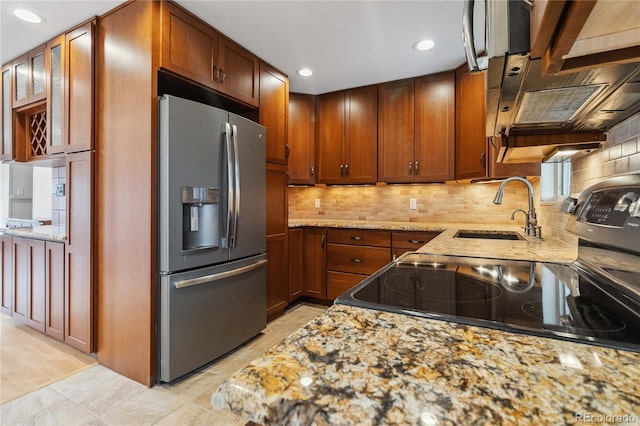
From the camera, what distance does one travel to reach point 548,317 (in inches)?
23.1

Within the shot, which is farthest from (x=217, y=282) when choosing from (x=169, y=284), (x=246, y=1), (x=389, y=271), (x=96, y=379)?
(x=246, y=1)

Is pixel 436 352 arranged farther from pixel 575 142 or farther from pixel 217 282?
pixel 217 282

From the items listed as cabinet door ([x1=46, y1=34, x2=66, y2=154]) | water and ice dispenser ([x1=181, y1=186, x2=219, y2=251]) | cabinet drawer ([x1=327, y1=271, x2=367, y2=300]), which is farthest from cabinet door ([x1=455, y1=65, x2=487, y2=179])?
cabinet door ([x1=46, y1=34, x2=66, y2=154])

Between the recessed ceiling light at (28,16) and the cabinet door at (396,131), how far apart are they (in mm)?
2750

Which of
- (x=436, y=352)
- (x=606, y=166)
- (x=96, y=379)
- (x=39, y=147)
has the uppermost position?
(x=39, y=147)

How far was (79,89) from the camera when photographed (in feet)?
6.78

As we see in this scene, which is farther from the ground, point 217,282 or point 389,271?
point 389,271

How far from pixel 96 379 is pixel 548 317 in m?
2.37

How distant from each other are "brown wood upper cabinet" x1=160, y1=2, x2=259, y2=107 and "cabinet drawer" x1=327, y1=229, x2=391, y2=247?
57.4 inches

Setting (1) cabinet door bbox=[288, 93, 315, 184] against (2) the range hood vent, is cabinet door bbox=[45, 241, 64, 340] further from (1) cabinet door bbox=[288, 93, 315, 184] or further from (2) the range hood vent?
(2) the range hood vent

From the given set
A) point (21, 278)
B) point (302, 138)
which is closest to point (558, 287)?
point (302, 138)

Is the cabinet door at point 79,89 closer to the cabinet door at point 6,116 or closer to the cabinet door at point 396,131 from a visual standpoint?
the cabinet door at point 6,116

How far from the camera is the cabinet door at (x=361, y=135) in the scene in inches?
126

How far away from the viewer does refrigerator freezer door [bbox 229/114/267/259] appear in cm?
214
